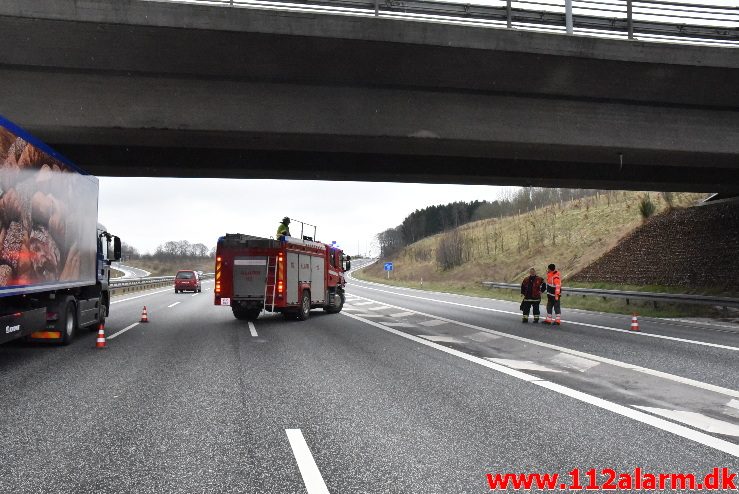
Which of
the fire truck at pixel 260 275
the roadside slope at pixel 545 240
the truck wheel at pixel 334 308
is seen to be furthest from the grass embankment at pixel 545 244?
the fire truck at pixel 260 275

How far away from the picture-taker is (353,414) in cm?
604

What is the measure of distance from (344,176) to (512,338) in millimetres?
8042

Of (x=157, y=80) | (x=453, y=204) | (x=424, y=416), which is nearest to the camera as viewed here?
(x=424, y=416)

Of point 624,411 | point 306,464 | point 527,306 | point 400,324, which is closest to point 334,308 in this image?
point 400,324

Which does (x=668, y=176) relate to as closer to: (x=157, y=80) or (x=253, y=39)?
(x=253, y=39)

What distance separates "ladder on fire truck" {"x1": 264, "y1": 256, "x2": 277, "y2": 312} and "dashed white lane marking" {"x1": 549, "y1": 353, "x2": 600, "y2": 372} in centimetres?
890

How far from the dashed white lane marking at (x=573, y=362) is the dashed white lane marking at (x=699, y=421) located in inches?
104

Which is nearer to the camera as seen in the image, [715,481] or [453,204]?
[715,481]

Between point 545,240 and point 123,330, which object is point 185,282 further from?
point 545,240

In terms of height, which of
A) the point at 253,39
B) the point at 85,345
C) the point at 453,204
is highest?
the point at 453,204

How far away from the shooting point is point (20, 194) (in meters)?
8.88

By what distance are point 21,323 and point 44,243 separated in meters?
1.49

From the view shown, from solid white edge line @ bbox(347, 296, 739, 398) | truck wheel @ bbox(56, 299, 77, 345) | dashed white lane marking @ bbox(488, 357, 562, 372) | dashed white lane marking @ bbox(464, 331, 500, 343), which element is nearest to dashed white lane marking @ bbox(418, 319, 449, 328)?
dashed white lane marking @ bbox(464, 331, 500, 343)

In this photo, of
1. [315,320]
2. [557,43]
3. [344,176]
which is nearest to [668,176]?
[557,43]
